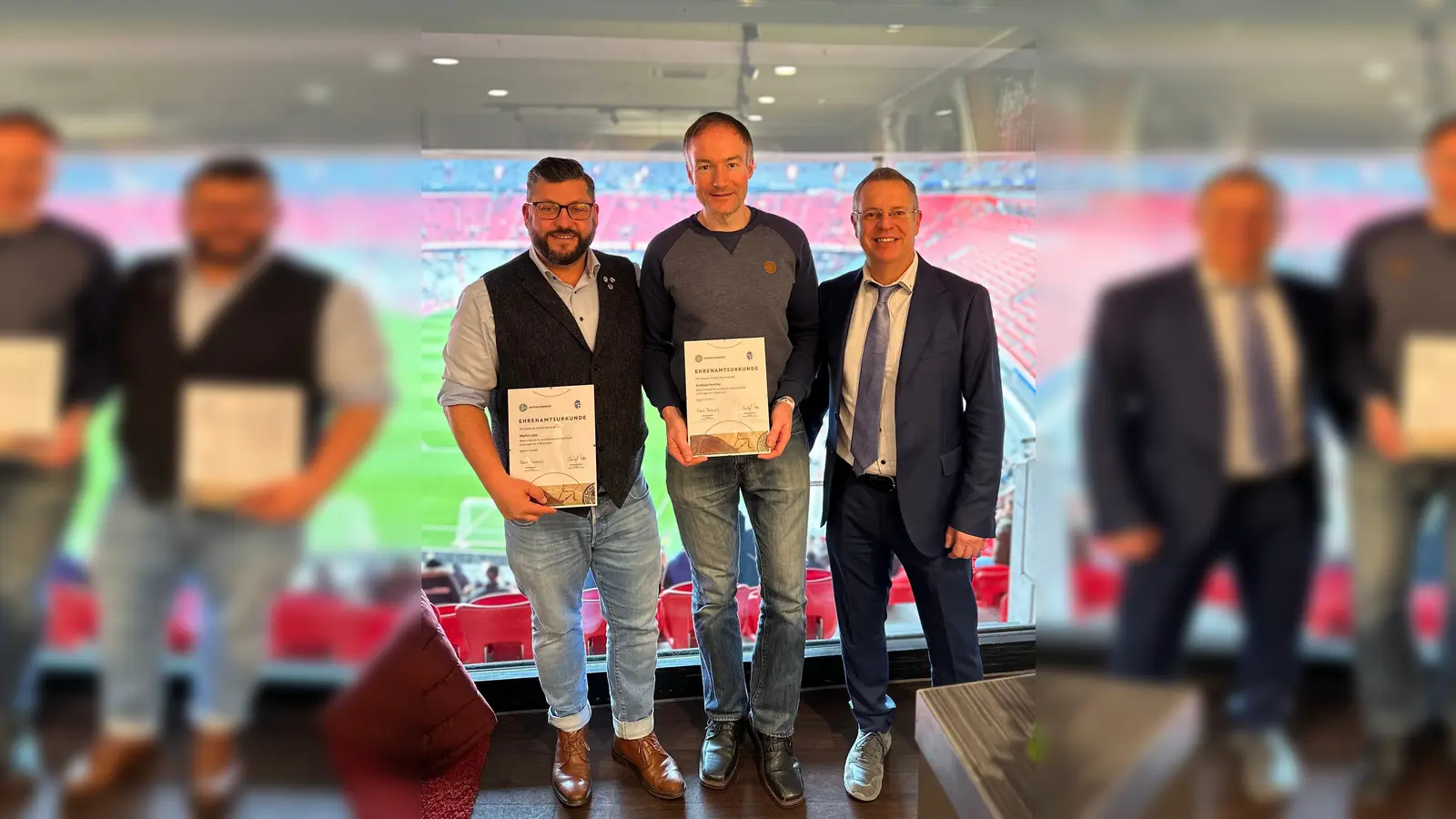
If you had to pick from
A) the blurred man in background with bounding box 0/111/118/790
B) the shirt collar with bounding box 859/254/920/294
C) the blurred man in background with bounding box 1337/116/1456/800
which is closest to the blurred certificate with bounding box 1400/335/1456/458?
the blurred man in background with bounding box 1337/116/1456/800

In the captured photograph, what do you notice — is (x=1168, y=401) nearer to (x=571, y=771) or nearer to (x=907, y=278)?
(x=907, y=278)

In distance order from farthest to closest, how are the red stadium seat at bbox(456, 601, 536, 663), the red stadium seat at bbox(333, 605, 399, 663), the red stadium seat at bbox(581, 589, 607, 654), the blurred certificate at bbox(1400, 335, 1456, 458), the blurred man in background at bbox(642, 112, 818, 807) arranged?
the red stadium seat at bbox(581, 589, 607, 654) < the red stadium seat at bbox(456, 601, 536, 663) < the blurred man in background at bbox(642, 112, 818, 807) < the red stadium seat at bbox(333, 605, 399, 663) < the blurred certificate at bbox(1400, 335, 1456, 458)

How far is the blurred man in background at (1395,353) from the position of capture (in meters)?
0.43

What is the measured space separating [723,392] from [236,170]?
5.87 ft

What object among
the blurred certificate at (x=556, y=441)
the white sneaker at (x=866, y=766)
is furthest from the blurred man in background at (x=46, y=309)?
the white sneaker at (x=866, y=766)

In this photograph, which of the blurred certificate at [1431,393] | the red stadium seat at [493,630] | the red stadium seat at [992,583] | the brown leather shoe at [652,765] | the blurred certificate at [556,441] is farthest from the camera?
the red stadium seat at [992,583]

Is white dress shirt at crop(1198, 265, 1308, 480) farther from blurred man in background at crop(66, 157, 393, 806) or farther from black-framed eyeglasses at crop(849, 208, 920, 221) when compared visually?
black-framed eyeglasses at crop(849, 208, 920, 221)

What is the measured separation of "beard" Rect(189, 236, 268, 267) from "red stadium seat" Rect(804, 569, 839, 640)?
286cm

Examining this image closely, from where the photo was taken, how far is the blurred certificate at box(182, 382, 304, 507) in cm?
62

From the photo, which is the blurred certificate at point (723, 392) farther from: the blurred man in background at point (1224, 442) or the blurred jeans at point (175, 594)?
the blurred man in background at point (1224, 442)

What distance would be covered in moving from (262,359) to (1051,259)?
1.86ft

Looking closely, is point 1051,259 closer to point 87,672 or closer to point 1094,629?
point 1094,629

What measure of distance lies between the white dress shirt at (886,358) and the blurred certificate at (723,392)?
31 cm

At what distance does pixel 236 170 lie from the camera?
656mm
